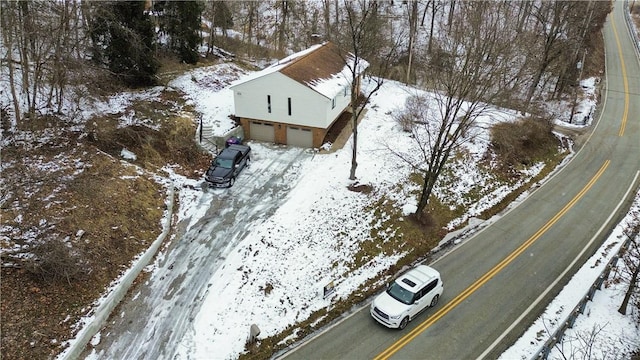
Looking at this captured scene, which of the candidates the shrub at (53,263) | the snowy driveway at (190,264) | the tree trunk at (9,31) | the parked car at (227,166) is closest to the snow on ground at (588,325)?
the snowy driveway at (190,264)

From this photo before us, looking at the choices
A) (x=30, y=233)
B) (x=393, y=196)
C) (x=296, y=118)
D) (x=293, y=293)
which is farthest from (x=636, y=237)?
(x=30, y=233)

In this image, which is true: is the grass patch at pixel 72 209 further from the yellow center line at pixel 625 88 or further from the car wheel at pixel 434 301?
the yellow center line at pixel 625 88

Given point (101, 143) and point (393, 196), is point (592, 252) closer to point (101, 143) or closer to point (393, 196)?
point (393, 196)

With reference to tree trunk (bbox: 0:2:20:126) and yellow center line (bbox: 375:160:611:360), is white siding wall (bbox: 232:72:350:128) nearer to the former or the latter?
tree trunk (bbox: 0:2:20:126)

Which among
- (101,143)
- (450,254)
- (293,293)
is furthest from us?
(101,143)

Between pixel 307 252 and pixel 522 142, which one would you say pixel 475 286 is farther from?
pixel 522 142

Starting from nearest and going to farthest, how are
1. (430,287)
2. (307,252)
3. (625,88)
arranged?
(430,287) → (307,252) → (625,88)

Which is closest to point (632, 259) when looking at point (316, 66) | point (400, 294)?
point (400, 294)
